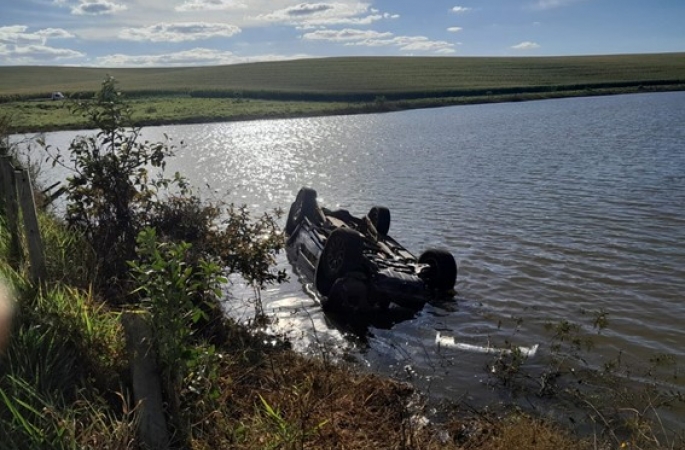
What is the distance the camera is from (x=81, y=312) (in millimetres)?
5254

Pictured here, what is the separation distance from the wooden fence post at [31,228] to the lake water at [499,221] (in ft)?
13.9

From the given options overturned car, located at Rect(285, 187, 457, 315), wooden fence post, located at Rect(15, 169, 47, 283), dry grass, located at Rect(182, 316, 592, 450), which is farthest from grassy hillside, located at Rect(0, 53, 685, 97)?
dry grass, located at Rect(182, 316, 592, 450)

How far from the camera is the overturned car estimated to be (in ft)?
32.9

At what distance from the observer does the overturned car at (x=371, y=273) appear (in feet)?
32.9

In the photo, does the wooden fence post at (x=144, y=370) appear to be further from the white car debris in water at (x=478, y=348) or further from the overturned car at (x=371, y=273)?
the overturned car at (x=371, y=273)

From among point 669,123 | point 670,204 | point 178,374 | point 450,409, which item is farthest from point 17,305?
point 669,123

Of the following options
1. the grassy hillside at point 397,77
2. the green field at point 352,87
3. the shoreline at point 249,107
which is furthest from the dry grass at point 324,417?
the grassy hillside at point 397,77

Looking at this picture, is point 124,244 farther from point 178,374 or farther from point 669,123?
point 669,123

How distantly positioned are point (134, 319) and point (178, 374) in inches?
22.1

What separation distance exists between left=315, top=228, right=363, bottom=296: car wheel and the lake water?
1.82ft

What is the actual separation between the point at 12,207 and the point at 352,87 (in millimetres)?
68627

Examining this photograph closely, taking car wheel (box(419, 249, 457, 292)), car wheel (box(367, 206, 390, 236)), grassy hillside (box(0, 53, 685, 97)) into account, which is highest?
grassy hillside (box(0, 53, 685, 97))

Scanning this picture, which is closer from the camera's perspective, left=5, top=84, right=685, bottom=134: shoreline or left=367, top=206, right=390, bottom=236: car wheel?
left=367, top=206, right=390, bottom=236: car wheel

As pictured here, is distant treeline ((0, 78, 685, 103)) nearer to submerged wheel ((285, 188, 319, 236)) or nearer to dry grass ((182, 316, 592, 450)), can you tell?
submerged wheel ((285, 188, 319, 236))
